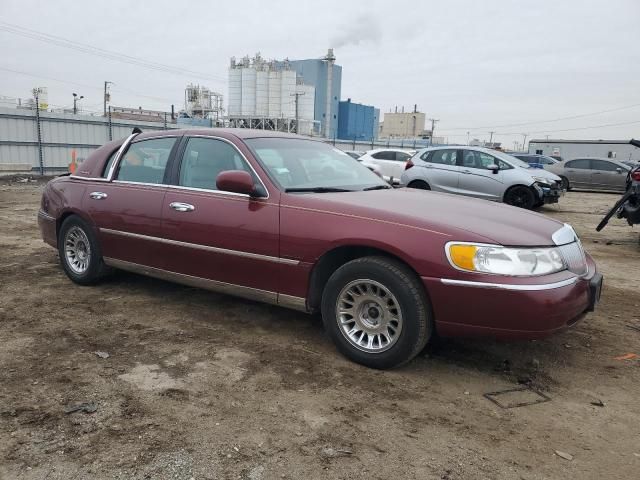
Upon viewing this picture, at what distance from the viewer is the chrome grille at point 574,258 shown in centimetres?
333

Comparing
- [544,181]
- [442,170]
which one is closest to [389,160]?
[442,170]

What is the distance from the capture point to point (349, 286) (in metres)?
3.40

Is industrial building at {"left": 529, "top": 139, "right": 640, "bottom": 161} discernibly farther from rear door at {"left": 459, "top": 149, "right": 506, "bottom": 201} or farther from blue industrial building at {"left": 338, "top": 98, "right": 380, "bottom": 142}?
rear door at {"left": 459, "top": 149, "right": 506, "bottom": 201}

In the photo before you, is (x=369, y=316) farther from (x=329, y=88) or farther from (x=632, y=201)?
(x=329, y=88)

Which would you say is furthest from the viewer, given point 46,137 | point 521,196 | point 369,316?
point 46,137

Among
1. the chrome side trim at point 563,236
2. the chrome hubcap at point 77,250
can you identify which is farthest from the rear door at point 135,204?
the chrome side trim at point 563,236

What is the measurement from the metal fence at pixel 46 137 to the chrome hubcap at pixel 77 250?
14707 mm

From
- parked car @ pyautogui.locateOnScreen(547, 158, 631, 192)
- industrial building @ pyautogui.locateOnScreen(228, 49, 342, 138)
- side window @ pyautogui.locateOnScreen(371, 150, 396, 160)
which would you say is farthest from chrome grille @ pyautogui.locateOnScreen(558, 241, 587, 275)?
industrial building @ pyautogui.locateOnScreen(228, 49, 342, 138)

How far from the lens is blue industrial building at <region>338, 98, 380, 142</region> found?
55875mm

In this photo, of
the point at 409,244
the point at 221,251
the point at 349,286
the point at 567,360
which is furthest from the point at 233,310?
the point at 567,360

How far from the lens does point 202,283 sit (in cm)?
418

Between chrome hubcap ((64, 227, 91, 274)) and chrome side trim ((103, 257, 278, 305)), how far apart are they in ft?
1.06

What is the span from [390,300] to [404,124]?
8757cm

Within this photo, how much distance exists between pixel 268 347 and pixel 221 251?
0.81m
